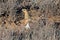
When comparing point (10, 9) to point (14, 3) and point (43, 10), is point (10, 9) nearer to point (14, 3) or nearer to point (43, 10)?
point (14, 3)

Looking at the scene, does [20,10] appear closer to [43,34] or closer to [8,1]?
[8,1]

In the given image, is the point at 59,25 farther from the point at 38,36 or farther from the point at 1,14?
the point at 1,14

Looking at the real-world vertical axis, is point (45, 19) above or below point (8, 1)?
below

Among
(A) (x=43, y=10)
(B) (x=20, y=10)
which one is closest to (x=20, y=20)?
(B) (x=20, y=10)

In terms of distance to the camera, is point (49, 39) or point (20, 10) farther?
point (20, 10)

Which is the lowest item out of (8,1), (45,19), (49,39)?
(49,39)

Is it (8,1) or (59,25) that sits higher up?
(8,1)

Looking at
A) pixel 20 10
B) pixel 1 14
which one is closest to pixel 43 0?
pixel 20 10
